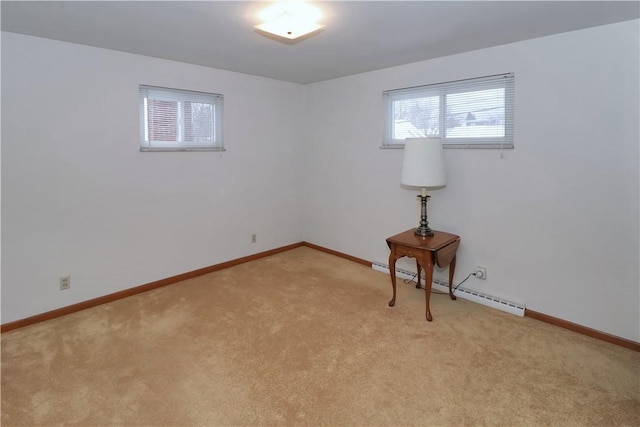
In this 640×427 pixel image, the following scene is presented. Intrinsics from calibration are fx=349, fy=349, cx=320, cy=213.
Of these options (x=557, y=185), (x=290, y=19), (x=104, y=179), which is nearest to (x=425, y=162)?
(x=557, y=185)

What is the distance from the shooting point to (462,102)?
10.3 feet

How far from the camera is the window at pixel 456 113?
289 cm

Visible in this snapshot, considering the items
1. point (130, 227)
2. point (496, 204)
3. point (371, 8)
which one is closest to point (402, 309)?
point (496, 204)

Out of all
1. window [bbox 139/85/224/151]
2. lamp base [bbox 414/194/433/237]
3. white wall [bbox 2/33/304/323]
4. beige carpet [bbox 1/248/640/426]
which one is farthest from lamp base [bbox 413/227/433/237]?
window [bbox 139/85/224/151]

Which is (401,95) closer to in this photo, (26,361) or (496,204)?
(496,204)

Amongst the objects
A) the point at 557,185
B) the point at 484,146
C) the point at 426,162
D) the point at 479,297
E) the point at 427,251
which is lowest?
the point at 479,297

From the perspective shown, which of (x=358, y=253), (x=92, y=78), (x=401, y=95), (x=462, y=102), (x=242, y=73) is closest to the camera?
(x=92, y=78)

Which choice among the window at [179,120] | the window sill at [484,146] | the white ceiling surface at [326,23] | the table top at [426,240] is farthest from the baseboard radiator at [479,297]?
the window at [179,120]

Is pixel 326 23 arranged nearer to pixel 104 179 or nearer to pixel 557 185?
pixel 557 185

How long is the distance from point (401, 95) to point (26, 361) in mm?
3740

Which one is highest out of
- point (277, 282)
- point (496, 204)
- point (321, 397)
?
point (496, 204)

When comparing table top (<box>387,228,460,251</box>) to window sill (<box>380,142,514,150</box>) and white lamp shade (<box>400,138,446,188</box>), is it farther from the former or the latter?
window sill (<box>380,142,514,150</box>)

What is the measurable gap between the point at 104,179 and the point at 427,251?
2.82m

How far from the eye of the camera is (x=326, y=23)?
238 cm
